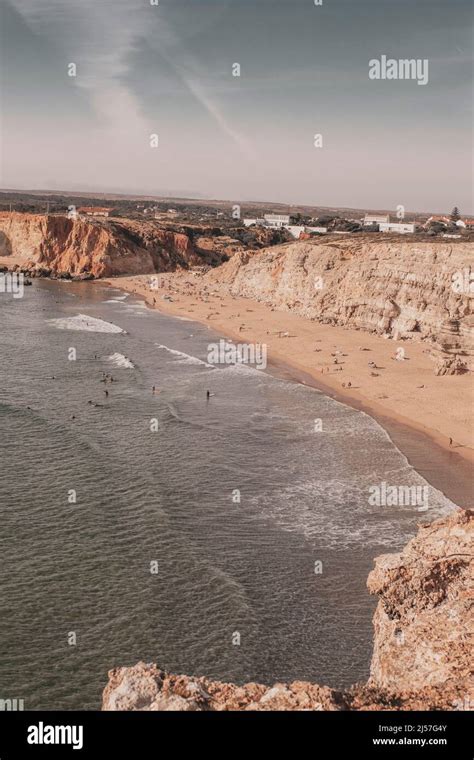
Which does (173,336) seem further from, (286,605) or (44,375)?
(286,605)

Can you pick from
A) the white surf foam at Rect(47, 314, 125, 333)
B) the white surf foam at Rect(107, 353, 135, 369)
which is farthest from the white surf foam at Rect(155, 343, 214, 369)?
the white surf foam at Rect(47, 314, 125, 333)

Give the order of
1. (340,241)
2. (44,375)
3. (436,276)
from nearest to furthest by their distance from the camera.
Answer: (44,375), (436,276), (340,241)

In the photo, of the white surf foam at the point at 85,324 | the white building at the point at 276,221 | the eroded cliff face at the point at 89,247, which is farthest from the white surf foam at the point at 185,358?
the white building at the point at 276,221

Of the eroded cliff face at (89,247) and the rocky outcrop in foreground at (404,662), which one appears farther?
the eroded cliff face at (89,247)

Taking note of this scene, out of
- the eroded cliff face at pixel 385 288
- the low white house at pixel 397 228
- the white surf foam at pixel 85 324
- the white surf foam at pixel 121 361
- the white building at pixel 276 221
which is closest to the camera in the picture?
the white surf foam at pixel 121 361

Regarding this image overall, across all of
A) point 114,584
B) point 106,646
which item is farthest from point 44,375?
point 106,646

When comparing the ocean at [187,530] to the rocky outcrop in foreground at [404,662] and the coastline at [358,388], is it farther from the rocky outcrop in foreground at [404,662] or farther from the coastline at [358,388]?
the rocky outcrop in foreground at [404,662]
